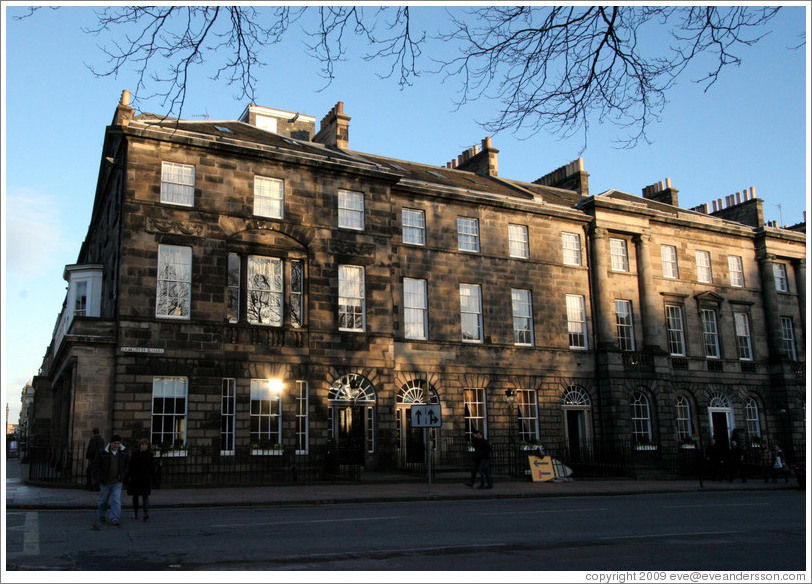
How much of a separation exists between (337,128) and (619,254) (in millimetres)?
14732

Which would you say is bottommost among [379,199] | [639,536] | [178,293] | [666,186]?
[639,536]

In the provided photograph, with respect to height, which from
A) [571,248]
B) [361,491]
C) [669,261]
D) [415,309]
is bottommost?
[361,491]

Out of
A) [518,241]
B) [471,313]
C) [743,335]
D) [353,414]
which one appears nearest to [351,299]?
[353,414]

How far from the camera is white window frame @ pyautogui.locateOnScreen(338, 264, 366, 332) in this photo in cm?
2758

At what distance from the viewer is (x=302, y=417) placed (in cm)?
2602

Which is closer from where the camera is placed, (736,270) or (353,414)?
(353,414)

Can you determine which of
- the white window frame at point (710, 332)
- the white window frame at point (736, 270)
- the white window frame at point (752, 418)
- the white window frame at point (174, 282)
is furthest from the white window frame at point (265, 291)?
the white window frame at point (752, 418)

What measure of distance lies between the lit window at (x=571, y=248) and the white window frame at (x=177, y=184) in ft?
56.1

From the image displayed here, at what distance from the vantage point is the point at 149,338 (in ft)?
77.8

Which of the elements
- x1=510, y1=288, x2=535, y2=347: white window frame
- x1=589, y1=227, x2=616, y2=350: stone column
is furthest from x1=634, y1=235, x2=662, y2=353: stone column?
x1=510, y1=288, x2=535, y2=347: white window frame

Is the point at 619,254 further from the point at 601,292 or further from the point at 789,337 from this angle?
the point at 789,337

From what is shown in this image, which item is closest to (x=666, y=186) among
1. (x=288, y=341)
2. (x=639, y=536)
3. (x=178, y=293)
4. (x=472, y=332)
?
(x=472, y=332)

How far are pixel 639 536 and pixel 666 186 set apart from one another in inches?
1410

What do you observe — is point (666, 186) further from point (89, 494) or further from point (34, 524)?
point (34, 524)
